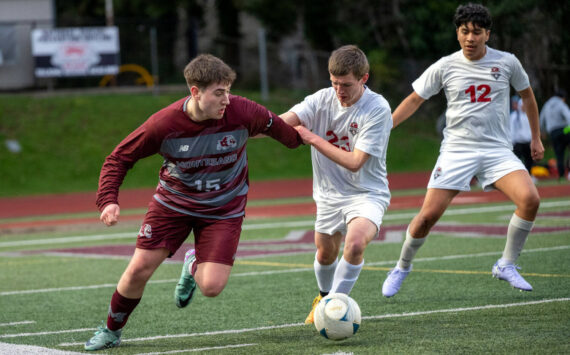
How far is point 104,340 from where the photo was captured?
5.66 metres

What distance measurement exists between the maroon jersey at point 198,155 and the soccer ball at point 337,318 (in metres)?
0.89

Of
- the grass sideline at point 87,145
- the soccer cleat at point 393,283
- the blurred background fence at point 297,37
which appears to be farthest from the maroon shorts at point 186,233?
the blurred background fence at point 297,37

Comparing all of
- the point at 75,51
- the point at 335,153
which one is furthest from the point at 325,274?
the point at 75,51

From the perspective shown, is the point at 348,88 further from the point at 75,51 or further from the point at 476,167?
the point at 75,51

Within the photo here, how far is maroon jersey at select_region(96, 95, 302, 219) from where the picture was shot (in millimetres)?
5473

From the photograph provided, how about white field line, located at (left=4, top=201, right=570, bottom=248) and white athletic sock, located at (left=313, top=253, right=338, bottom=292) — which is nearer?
white athletic sock, located at (left=313, top=253, right=338, bottom=292)

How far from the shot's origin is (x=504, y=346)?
5.16 m

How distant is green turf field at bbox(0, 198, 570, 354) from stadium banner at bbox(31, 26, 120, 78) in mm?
14396

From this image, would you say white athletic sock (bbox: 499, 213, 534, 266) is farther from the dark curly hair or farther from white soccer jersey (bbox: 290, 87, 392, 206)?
the dark curly hair

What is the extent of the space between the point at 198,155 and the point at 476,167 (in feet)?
8.80

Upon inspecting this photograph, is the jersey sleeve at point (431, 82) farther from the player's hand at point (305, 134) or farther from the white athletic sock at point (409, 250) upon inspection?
the player's hand at point (305, 134)

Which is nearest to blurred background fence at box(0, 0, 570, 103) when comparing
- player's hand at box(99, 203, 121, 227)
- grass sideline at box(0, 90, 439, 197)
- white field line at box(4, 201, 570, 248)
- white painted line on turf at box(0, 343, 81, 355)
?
grass sideline at box(0, 90, 439, 197)

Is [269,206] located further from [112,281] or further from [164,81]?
[164,81]

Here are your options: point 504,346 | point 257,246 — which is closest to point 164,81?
point 257,246
